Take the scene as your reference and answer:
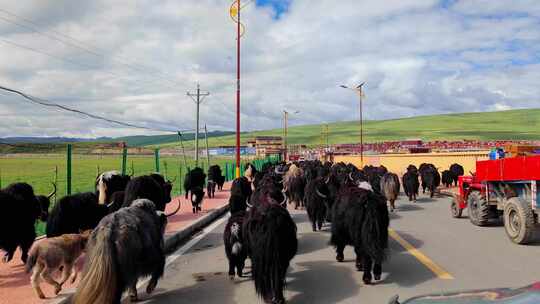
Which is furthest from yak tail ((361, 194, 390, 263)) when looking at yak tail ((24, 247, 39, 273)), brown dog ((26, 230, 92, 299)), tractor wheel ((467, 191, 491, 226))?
tractor wheel ((467, 191, 491, 226))

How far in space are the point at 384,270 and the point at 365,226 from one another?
1.10 m

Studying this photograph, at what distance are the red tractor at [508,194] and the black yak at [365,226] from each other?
3.70 m

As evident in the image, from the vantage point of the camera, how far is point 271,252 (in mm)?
5422

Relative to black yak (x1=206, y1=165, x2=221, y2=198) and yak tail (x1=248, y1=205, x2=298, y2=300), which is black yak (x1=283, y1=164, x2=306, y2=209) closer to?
black yak (x1=206, y1=165, x2=221, y2=198)

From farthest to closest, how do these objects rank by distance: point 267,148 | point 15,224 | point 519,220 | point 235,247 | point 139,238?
point 267,148
point 519,220
point 15,224
point 235,247
point 139,238

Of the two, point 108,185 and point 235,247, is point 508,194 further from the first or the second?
point 108,185

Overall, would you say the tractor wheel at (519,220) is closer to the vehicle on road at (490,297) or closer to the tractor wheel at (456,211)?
the tractor wheel at (456,211)

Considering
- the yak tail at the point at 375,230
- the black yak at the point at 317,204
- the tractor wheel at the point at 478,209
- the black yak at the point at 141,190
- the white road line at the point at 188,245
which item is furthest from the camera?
the black yak at the point at 317,204

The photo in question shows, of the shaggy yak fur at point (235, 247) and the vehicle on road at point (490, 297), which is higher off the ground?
the vehicle on road at point (490, 297)

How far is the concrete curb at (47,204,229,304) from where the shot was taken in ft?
18.2

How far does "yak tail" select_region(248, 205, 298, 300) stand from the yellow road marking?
2.43m

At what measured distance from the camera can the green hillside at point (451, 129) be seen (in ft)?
358

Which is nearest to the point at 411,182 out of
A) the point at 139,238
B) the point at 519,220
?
the point at 519,220

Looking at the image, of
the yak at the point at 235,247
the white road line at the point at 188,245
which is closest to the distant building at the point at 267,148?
A: the white road line at the point at 188,245
